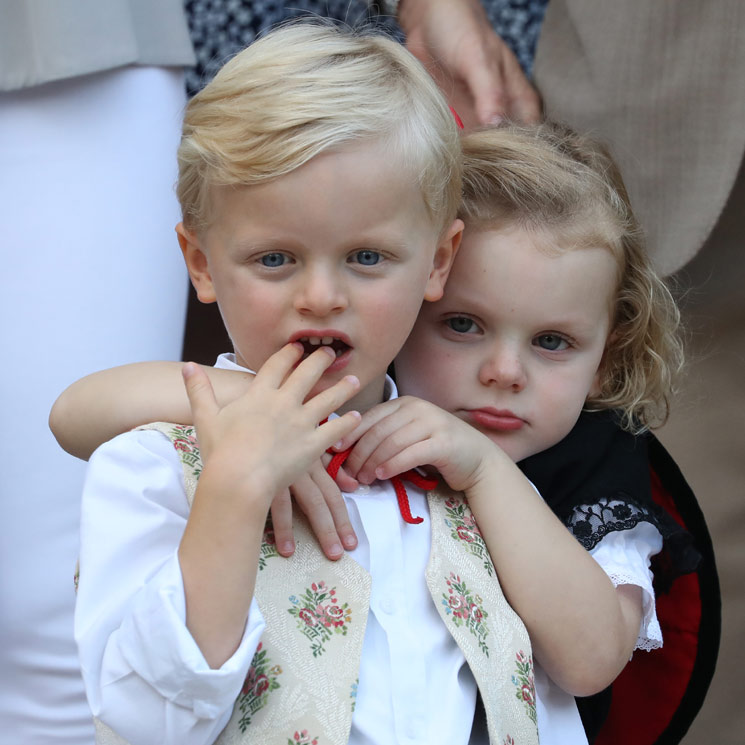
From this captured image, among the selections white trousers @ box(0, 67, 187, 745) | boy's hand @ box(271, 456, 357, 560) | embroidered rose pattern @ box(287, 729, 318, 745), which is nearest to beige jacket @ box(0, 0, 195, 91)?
white trousers @ box(0, 67, 187, 745)

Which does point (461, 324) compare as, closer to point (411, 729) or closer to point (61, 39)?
point (411, 729)

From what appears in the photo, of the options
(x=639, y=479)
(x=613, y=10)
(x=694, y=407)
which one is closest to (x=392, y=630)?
(x=639, y=479)

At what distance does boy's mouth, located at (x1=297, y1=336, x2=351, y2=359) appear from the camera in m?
1.10

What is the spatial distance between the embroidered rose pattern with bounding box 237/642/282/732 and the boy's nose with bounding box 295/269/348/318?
1.13 ft

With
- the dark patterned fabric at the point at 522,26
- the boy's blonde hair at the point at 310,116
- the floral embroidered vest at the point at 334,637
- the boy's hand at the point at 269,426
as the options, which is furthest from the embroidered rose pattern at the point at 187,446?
the dark patterned fabric at the point at 522,26

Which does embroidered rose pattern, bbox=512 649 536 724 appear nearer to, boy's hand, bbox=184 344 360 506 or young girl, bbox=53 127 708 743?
young girl, bbox=53 127 708 743

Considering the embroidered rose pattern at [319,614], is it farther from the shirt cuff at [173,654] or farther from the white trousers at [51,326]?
the white trousers at [51,326]

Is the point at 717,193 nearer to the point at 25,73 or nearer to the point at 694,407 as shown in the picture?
the point at 694,407

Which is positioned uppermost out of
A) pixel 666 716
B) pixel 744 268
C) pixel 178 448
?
pixel 178 448

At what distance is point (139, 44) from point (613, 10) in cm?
78

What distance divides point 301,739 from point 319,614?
124 millimetres

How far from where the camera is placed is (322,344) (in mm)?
1110

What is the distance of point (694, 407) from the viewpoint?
1.91 meters

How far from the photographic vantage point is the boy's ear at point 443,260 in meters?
1.24
